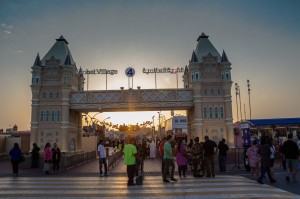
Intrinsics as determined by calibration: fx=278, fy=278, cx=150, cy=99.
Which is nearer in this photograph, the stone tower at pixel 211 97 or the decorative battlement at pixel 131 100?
the decorative battlement at pixel 131 100

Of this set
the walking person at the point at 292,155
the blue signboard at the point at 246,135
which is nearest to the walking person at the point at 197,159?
the walking person at the point at 292,155

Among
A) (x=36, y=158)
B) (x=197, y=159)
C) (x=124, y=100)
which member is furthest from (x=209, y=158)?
(x=124, y=100)

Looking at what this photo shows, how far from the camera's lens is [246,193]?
901 cm

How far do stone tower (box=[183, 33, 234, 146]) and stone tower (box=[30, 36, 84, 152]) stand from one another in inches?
828

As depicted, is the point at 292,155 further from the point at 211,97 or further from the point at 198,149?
the point at 211,97

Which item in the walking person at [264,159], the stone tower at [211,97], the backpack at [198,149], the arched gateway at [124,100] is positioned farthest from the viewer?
the stone tower at [211,97]

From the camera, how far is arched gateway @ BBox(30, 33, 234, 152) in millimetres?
45594

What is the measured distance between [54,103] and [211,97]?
2643 cm

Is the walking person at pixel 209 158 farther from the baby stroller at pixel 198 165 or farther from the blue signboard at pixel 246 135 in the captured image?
the blue signboard at pixel 246 135

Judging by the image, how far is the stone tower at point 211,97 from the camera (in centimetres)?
4594

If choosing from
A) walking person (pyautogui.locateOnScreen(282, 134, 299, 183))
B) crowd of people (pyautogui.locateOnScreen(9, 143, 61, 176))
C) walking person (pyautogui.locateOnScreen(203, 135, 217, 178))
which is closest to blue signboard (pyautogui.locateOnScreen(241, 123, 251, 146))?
walking person (pyautogui.locateOnScreen(203, 135, 217, 178))

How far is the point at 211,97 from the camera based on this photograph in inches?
1836

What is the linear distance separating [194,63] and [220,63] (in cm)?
458

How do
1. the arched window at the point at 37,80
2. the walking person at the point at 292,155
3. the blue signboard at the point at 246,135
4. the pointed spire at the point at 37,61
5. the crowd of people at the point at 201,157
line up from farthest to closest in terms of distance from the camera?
the pointed spire at the point at 37,61 < the arched window at the point at 37,80 < the blue signboard at the point at 246,135 < the walking person at the point at 292,155 < the crowd of people at the point at 201,157
